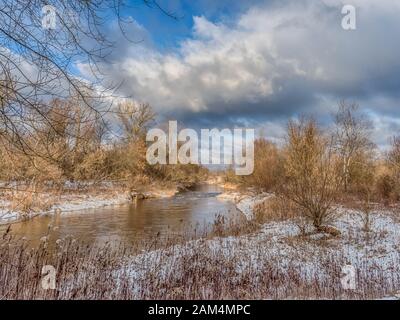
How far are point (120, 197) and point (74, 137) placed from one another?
2442 centimetres

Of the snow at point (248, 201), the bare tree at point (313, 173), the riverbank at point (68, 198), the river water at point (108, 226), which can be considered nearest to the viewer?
the bare tree at point (313, 173)

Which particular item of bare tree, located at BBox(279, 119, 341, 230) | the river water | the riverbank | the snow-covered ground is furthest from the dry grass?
the riverbank

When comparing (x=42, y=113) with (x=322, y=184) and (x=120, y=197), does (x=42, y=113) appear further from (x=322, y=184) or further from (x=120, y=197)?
(x=120, y=197)

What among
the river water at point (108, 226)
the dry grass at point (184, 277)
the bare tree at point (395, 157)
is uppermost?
the bare tree at point (395, 157)

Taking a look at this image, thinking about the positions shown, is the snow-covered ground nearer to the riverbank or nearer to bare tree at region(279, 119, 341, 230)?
bare tree at region(279, 119, 341, 230)

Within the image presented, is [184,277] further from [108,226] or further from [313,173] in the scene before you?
[108,226]

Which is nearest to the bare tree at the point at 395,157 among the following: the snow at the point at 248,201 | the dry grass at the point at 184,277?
the snow at the point at 248,201

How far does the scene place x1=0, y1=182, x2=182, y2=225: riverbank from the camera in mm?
16094

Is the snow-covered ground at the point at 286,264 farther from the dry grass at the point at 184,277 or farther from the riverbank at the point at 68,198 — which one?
the riverbank at the point at 68,198

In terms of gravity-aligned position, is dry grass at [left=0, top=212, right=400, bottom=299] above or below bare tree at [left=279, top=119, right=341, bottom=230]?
below

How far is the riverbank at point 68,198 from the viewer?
1609 cm

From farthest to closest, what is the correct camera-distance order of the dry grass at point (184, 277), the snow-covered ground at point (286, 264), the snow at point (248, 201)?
the snow at point (248, 201) → the snow-covered ground at point (286, 264) → the dry grass at point (184, 277)

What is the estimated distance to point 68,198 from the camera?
899 inches

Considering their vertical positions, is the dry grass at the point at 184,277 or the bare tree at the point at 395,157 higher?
the bare tree at the point at 395,157
